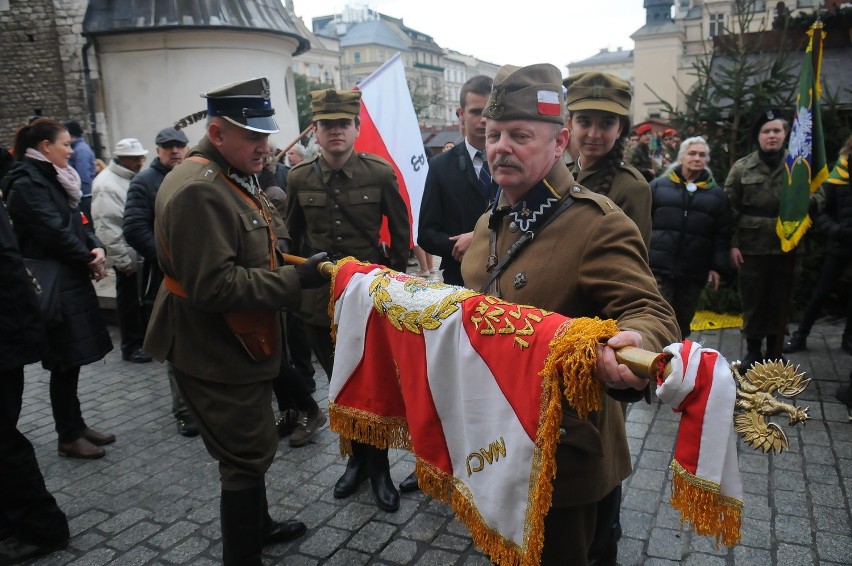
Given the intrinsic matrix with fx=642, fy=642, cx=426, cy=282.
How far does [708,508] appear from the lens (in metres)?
1.57

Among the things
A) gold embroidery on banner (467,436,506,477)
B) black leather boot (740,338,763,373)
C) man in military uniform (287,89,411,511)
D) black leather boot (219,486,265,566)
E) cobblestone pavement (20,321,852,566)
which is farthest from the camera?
black leather boot (740,338,763,373)

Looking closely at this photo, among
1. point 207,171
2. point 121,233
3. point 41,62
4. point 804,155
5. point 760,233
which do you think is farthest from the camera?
point 41,62

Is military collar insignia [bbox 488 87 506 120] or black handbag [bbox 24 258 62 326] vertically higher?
military collar insignia [bbox 488 87 506 120]

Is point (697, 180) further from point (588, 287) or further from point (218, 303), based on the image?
A: point (218, 303)

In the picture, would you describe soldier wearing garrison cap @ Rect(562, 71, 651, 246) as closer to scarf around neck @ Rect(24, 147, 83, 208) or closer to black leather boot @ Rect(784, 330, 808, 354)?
scarf around neck @ Rect(24, 147, 83, 208)

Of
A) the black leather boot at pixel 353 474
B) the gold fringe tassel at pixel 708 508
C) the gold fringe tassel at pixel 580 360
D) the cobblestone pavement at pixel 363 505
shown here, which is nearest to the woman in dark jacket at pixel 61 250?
the cobblestone pavement at pixel 363 505

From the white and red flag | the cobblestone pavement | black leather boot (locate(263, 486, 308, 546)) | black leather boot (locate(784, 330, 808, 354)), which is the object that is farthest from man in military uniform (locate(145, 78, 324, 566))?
black leather boot (locate(784, 330, 808, 354))

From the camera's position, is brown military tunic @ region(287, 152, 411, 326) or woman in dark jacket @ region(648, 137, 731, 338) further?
woman in dark jacket @ region(648, 137, 731, 338)

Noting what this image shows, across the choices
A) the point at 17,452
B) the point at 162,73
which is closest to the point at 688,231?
the point at 17,452

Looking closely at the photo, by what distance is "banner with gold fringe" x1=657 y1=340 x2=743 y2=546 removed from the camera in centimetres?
150

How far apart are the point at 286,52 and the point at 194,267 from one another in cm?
1941

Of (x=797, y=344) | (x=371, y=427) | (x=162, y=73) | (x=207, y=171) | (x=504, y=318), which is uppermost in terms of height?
(x=162, y=73)

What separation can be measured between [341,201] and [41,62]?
18744mm

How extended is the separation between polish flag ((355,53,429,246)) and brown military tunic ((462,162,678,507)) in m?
3.91
